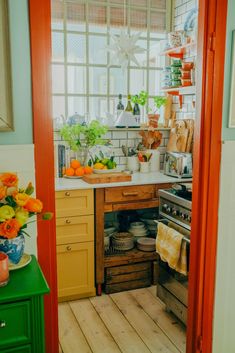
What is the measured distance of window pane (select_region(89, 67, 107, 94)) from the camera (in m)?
3.87

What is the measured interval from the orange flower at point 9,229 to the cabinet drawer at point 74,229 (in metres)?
1.67

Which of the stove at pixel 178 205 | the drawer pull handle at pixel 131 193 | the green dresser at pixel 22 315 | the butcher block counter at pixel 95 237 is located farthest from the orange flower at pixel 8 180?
the drawer pull handle at pixel 131 193

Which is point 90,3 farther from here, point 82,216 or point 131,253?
point 131,253

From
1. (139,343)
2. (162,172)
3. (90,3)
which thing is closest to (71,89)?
(90,3)

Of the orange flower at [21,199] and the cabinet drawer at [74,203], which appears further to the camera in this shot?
the cabinet drawer at [74,203]

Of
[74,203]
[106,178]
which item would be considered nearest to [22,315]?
[74,203]

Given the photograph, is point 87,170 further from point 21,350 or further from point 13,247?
point 21,350

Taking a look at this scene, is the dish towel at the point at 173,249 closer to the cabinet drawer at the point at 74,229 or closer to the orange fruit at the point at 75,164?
the cabinet drawer at the point at 74,229

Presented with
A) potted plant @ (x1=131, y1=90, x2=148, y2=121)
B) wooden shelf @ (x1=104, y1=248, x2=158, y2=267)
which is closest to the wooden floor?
wooden shelf @ (x1=104, y1=248, x2=158, y2=267)

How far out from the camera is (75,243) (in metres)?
3.18

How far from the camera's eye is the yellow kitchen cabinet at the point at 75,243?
313cm

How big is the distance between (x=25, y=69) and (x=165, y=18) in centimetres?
284

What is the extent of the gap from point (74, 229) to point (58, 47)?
5.68 feet

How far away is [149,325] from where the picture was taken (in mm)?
2896
